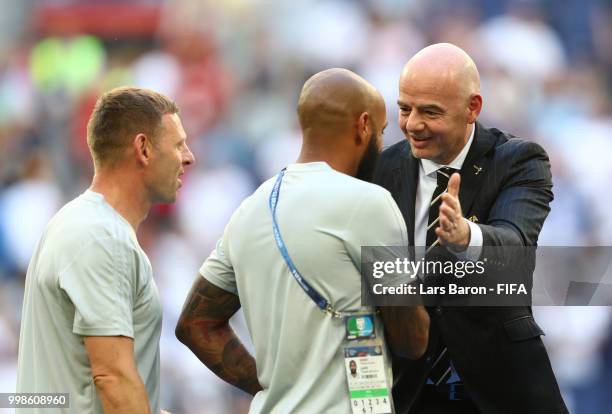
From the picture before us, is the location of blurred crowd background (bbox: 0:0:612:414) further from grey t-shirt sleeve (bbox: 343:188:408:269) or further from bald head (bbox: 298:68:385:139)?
grey t-shirt sleeve (bbox: 343:188:408:269)

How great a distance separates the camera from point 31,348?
333 cm

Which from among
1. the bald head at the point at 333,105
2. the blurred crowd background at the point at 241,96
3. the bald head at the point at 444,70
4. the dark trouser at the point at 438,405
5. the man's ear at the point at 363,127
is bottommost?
the dark trouser at the point at 438,405

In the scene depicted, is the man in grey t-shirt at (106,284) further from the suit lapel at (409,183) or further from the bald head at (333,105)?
the suit lapel at (409,183)

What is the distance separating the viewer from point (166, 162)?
11.7 ft

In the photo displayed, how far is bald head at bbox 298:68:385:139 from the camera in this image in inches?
132

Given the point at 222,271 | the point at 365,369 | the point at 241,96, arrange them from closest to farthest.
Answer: the point at 365,369 → the point at 222,271 → the point at 241,96

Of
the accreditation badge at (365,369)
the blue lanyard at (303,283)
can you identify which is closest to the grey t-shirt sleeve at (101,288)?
the blue lanyard at (303,283)

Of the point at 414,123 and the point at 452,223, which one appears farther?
the point at 414,123

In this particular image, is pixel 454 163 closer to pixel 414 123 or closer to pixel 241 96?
pixel 414 123

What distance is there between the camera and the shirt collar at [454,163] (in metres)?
3.73

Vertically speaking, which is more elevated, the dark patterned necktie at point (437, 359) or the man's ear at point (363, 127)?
the man's ear at point (363, 127)

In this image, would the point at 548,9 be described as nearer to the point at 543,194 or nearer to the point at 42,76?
the point at 42,76

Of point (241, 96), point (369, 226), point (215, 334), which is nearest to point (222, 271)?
point (215, 334)

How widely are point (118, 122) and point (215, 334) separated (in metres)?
0.69
